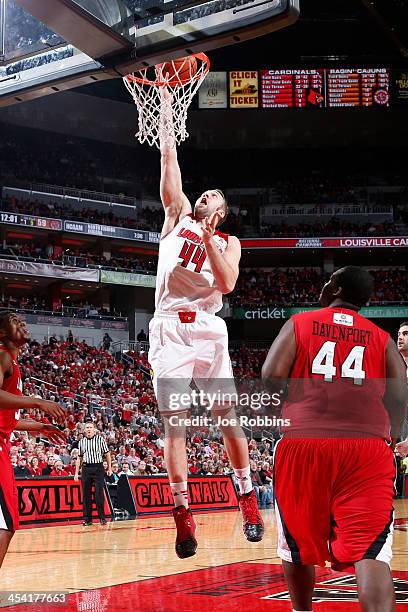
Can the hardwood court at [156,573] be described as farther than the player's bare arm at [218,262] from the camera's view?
Yes

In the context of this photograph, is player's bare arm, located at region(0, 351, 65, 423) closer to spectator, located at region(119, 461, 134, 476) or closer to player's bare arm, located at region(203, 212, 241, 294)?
player's bare arm, located at region(203, 212, 241, 294)

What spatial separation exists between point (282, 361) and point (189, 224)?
1994mm

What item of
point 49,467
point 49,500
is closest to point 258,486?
point 49,467

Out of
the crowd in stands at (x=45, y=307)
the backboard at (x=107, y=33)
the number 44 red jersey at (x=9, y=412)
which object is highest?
the backboard at (x=107, y=33)

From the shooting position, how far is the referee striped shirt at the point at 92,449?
12516 mm

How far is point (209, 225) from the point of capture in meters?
4.87

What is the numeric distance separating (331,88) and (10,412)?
23960mm

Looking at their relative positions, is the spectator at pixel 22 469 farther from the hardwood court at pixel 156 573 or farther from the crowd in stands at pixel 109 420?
the hardwood court at pixel 156 573

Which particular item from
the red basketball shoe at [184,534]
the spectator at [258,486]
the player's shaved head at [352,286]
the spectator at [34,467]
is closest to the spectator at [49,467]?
the spectator at [34,467]

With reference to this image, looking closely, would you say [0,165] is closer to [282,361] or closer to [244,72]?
[244,72]

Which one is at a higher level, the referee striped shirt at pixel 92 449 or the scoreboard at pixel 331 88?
the scoreboard at pixel 331 88

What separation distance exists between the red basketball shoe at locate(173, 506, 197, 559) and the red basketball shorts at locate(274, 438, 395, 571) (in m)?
1.37

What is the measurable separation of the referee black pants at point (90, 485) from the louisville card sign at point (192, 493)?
1.60m

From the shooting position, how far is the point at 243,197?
32.2 metres
